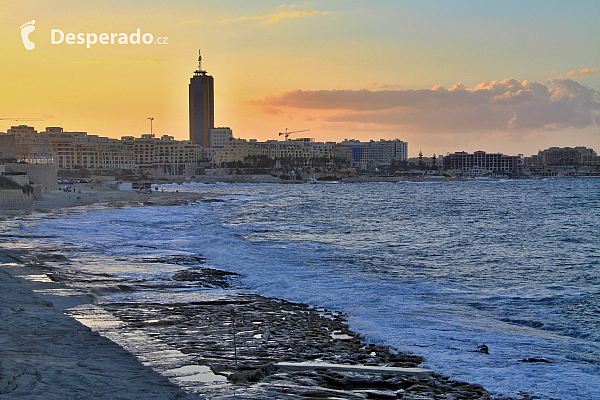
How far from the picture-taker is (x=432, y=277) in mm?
14812

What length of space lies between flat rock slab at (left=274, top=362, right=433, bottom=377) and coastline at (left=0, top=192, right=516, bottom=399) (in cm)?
14

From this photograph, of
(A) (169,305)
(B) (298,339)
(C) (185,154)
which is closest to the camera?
(B) (298,339)

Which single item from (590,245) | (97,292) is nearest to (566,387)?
(97,292)

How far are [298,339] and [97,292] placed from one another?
5.16 meters

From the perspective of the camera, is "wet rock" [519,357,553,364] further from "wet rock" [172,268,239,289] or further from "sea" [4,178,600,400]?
"wet rock" [172,268,239,289]

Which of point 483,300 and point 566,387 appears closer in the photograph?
point 566,387

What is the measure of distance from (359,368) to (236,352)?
5.78ft

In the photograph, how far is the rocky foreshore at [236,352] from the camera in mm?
6391

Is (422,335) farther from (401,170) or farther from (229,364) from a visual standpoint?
(401,170)

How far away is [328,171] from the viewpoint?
568 ft

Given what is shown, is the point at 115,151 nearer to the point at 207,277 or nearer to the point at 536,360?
the point at 207,277

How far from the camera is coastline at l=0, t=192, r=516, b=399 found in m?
6.53

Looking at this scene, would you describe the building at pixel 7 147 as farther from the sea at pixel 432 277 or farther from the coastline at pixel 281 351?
the coastline at pixel 281 351

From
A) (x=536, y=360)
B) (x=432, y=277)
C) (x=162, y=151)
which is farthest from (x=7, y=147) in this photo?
(x=162, y=151)
